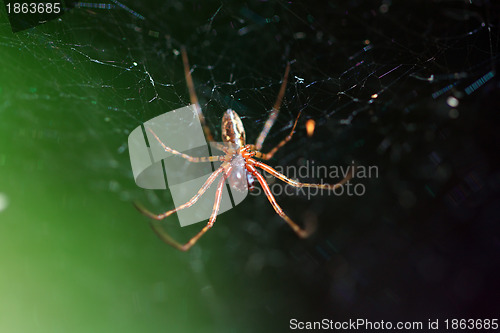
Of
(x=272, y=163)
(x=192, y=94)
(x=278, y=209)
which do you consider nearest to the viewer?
(x=192, y=94)

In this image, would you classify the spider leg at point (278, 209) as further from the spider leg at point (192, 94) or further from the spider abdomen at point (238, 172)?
the spider leg at point (192, 94)

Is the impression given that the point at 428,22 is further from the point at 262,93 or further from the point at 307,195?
the point at 307,195

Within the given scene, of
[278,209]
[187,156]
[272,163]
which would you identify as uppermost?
[187,156]

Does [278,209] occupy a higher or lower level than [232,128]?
lower

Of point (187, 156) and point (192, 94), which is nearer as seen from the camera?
point (192, 94)
